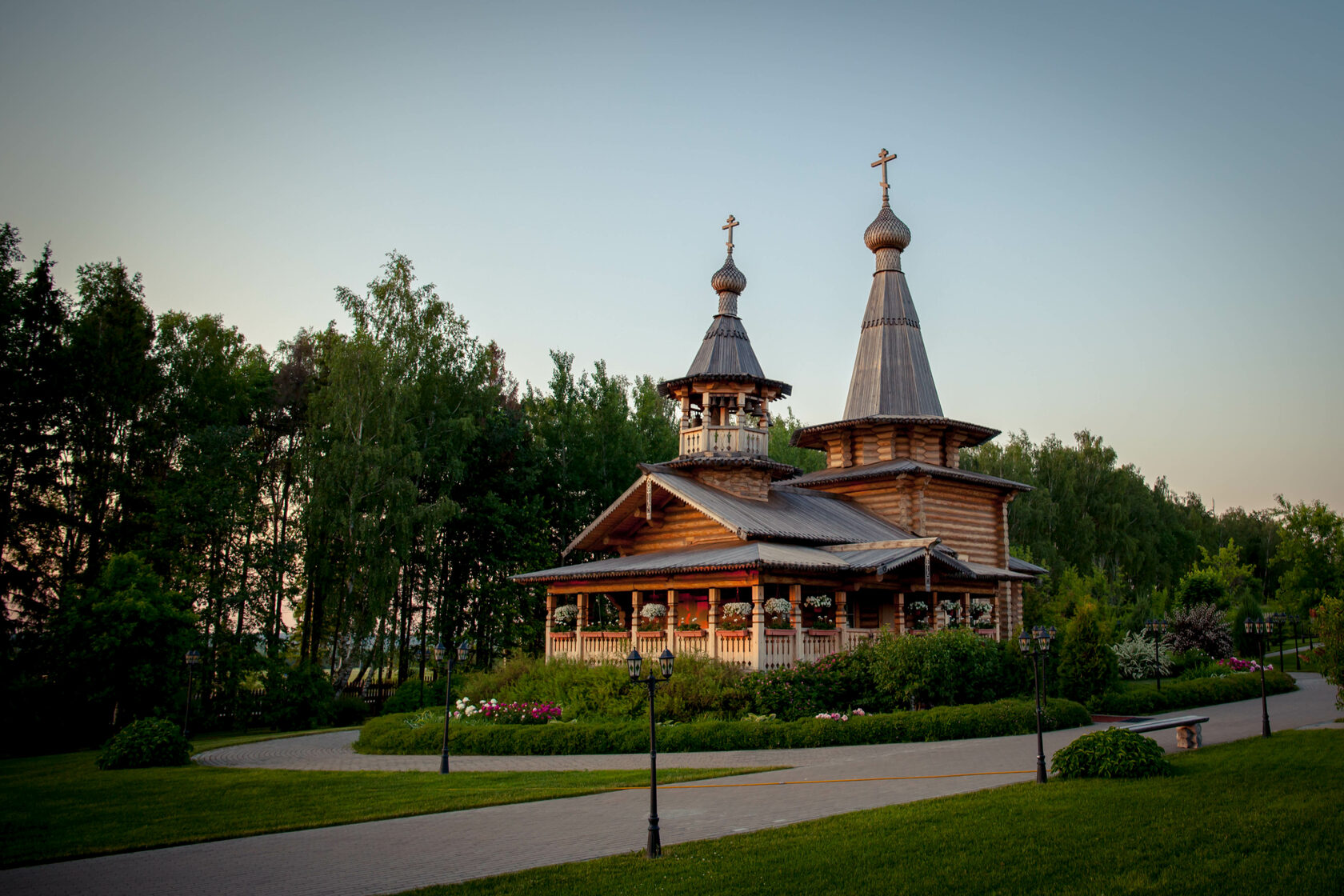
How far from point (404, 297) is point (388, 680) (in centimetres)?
1445

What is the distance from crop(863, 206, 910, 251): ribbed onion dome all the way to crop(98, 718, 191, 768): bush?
25.7 metres

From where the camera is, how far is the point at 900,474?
27969 millimetres

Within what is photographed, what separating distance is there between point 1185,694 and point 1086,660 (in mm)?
3231

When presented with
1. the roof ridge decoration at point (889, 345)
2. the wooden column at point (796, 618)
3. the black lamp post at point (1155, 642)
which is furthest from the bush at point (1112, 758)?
the roof ridge decoration at point (889, 345)

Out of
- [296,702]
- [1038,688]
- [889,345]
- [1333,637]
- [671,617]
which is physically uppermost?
[889,345]

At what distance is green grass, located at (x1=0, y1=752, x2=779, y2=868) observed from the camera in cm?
1078

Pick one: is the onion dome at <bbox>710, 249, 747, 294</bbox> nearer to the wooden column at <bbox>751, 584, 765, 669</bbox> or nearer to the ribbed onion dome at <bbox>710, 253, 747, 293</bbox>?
the ribbed onion dome at <bbox>710, 253, 747, 293</bbox>

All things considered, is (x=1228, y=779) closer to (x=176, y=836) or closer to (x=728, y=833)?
(x=728, y=833)

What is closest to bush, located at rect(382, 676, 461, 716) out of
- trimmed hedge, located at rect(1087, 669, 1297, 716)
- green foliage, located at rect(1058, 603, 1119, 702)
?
green foliage, located at rect(1058, 603, 1119, 702)

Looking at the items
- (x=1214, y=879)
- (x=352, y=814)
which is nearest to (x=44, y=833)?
(x=352, y=814)

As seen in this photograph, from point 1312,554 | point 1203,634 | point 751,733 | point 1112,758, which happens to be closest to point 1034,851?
point 1112,758

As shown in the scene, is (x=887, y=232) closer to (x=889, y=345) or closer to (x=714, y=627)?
(x=889, y=345)

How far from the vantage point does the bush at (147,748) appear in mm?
17656

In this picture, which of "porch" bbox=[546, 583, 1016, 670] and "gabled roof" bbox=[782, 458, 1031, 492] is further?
"gabled roof" bbox=[782, 458, 1031, 492]
